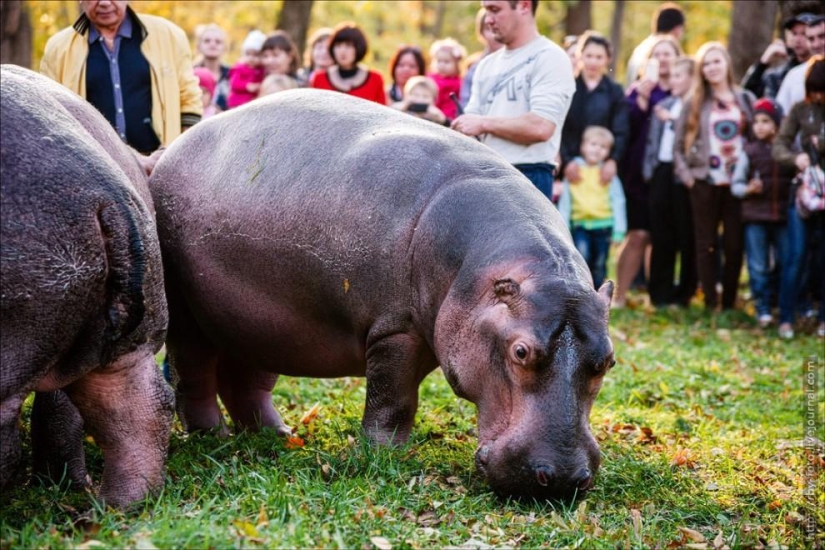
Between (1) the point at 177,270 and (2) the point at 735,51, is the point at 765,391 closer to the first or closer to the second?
(1) the point at 177,270

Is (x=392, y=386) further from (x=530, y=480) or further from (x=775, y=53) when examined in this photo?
(x=775, y=53)

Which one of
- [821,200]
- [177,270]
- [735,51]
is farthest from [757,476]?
[735,51]

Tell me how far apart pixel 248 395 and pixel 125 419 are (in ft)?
6.46

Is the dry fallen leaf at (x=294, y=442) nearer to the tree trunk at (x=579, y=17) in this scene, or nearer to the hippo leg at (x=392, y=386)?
the hippo leg at (x=392, y=386)

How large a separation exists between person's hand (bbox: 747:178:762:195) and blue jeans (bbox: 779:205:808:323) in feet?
1.58

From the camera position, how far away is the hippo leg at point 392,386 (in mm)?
5453

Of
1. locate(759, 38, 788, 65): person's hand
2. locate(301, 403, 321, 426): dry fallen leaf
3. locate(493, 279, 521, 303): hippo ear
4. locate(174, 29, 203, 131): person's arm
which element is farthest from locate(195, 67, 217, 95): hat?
locate(493, 279, 521, 303): hippo ear

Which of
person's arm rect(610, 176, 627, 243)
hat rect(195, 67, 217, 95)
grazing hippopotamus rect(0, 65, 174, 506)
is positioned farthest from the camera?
hat rect(195, 67, 217, 95)

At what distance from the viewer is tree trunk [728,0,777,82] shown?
15227 mm

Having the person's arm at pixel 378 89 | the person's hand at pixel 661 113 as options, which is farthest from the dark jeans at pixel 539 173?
the person's hand at pixel 661 113

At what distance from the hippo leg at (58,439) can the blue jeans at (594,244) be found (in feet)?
26.2

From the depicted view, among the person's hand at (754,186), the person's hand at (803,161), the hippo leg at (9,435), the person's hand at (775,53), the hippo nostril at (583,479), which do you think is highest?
the person's hand at (775,53)


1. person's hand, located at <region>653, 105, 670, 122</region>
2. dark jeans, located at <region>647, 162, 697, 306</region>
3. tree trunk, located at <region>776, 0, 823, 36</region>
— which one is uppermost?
tree trunk, located at <region>776, 0, 823, 36</region>

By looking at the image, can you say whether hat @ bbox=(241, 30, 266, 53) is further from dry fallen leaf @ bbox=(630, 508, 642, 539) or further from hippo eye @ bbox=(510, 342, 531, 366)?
dry fallen leaf @ bbox=(630, 508, 642, 539)
